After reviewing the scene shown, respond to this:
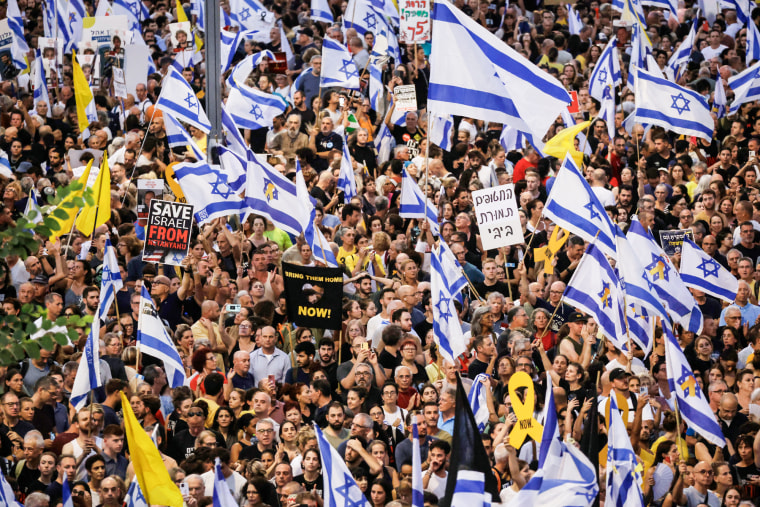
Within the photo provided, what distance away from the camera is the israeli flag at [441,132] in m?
18.0

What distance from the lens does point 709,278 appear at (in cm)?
1472

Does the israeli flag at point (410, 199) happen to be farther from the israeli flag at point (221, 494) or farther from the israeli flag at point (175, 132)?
the israeli flag at point (221, 494)

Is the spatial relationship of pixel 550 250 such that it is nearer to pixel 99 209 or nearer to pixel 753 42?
pixel 99 209

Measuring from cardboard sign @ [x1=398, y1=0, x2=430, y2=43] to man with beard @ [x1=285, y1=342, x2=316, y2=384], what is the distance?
7.04 metres

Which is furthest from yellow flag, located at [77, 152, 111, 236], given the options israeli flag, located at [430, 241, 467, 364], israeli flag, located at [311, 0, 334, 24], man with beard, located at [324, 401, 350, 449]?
israeli flag, located at [311, 0, 334, 24]

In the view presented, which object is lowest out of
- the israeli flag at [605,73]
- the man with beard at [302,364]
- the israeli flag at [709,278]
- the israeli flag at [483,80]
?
the man with beard at [302,364]

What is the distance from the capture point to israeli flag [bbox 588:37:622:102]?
63.5 ft

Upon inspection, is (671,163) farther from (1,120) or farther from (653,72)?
(1,120)

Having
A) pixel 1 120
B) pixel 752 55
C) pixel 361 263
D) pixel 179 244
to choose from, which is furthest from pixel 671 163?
pixel 1 120

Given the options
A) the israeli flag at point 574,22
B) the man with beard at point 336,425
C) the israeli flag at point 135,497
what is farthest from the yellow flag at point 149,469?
the israeli flag at point 574,22

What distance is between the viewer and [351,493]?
416 inches

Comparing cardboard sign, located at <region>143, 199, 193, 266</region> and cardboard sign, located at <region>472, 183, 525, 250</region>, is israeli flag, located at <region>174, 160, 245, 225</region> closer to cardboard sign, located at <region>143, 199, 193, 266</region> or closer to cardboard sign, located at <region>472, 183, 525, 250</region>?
cardboard sign, located at <region>143, 199, 193, 266</region>

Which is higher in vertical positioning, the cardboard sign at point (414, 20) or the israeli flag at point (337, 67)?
the cardboard sign at point (414, 20)

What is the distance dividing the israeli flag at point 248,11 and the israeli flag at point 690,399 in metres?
11.5
